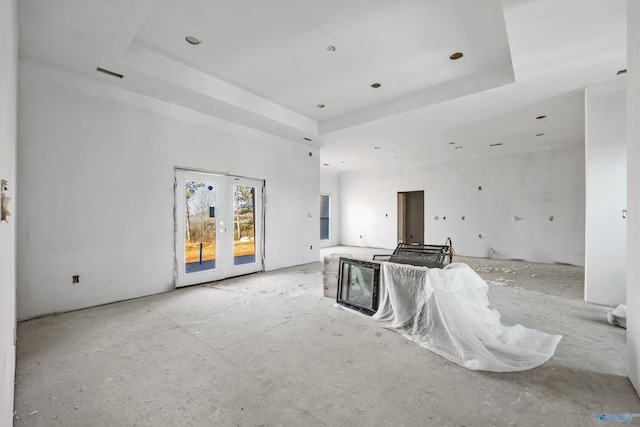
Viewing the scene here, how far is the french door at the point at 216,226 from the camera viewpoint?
4.74 meters

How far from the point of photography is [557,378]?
84.5 inches

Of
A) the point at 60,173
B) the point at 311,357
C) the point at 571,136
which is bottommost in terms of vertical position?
the point at 311,357

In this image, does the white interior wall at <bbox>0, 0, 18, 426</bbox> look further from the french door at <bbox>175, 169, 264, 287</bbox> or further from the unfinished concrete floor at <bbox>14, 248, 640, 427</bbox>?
the french door at <bbox>175, 169, 264, 287</bbox>

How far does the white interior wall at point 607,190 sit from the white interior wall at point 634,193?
2.20 metres

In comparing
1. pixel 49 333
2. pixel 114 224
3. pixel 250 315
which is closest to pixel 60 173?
pixel 114 224

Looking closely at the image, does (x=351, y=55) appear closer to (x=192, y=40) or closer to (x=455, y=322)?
(x=192, y=40)

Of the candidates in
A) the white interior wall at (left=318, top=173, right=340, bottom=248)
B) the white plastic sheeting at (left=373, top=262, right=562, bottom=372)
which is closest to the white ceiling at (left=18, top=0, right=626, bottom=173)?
the white plastic sheeting at (left=373, top=262, right=562, bottom=372)

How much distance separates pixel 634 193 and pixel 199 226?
5272 millimetres

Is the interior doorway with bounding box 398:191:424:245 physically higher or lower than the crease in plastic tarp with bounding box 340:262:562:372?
higher

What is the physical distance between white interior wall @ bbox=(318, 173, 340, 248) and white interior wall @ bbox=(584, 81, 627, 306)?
7727 millimetres

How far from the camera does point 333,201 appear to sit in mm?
11148

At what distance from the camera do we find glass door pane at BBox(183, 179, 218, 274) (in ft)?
15.8

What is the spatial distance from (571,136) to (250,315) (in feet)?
25.8

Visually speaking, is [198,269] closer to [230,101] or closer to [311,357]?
[230,101]
